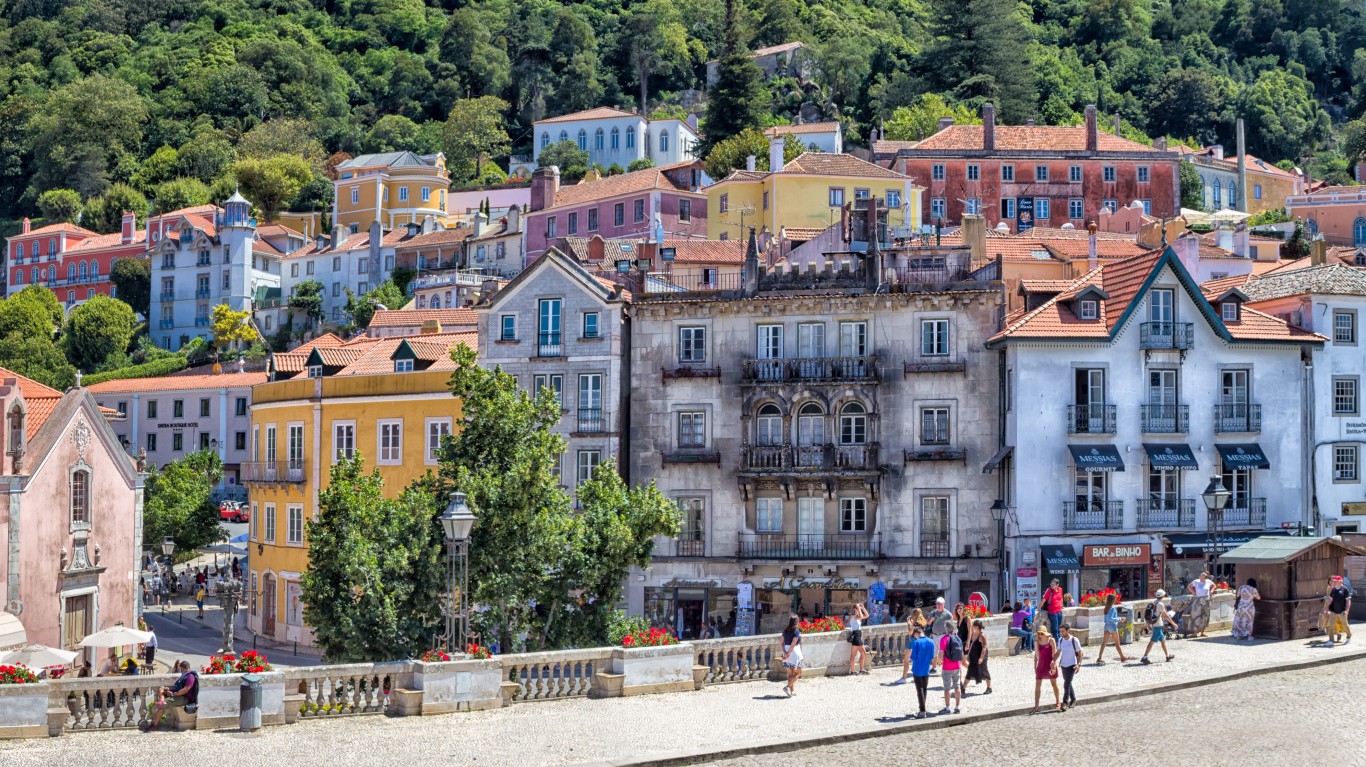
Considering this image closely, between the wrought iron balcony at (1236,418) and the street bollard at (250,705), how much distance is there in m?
33.2

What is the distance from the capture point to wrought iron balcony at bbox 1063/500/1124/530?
5175 cm

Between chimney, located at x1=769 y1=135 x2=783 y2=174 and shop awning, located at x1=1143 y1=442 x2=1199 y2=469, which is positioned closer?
shop awning, located at x1=1143 y1=442 x2=1199 y2=469

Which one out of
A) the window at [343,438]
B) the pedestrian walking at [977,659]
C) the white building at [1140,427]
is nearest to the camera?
the pedestrian walking at [977,659]

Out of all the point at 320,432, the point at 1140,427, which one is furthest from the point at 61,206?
the point at 1140,427

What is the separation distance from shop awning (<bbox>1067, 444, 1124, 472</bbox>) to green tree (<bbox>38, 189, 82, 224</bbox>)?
135494mm

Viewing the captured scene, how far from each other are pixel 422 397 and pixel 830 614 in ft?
45.7

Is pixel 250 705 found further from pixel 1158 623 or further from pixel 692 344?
pixel 692 344

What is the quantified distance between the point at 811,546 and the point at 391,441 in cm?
1346

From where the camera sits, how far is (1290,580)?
129 ft

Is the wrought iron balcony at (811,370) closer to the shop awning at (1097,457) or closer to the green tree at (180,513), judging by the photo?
the shop awning at (1097,457)

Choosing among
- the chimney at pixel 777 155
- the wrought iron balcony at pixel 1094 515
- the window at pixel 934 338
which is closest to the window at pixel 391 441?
the window at pixel 934 338

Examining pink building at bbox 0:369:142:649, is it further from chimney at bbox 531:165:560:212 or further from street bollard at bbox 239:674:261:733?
chimney at bbox 531:165:560:212

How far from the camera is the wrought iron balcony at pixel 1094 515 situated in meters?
51.8

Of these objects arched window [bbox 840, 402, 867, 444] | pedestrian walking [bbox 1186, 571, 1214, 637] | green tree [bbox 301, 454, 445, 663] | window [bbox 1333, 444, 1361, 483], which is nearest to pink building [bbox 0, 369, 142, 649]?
green tree [bbox 301, 454, 445, 663]
